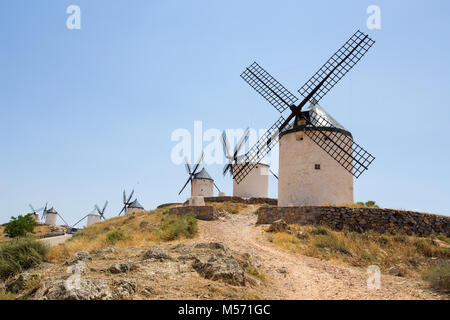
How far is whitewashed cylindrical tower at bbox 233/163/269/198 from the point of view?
2888cm

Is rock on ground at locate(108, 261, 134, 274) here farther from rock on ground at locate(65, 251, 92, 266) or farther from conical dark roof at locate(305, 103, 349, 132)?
conical dark roof at locate(305, 103, 349, 132)

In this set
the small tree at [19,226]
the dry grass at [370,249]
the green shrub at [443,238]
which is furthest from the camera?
the small tree at [19,226]

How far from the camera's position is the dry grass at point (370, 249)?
28.5 ft

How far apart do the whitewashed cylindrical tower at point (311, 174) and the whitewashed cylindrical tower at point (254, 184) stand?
484 inches

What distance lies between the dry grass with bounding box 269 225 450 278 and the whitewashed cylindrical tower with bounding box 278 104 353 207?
3.17 meters

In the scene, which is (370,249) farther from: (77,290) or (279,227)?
(77,290)

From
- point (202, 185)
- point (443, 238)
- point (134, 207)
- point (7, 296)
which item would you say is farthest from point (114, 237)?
point (134, 207)

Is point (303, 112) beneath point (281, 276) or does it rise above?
above

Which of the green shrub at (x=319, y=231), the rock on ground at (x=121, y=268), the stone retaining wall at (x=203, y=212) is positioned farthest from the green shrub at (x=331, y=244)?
the stone retaining wall at (x=203, y=212)

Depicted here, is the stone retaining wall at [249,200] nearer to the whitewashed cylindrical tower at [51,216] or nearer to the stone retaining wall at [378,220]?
the stone retaining wall at [378,220]

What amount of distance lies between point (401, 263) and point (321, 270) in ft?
7.92

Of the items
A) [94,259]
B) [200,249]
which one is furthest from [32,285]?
[200,249]

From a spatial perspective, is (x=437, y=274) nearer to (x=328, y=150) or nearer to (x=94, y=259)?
(x=94, y=259)
